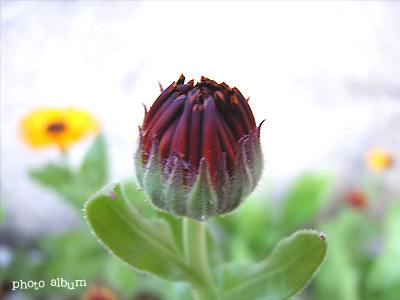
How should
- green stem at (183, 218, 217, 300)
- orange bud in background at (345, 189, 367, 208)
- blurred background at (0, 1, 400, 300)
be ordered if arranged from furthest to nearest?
blurred background at (0, 1, 400, 300) → orange bud in background at (345, 189, 367, 208) → green stem at (183, 218, 217, 300)

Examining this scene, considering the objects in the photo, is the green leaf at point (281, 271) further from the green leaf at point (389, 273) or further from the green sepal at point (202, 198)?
the green leaf at point (389, 273)

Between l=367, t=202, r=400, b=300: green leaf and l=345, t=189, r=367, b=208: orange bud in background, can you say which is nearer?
l=367, t=202, r=400, b=300: green leaf

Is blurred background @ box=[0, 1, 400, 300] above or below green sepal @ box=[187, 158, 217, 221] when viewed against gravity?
above

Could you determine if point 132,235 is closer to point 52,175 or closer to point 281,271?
point 281,271

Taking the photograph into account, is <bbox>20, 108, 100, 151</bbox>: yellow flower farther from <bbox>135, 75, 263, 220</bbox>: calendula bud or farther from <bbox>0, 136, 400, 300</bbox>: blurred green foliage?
<bbox>135, 75, 263, 220</bbox>: calendula bud

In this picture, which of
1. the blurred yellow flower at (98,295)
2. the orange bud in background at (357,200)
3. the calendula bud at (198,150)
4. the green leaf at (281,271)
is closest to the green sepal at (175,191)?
the calendula bud at (198,150)

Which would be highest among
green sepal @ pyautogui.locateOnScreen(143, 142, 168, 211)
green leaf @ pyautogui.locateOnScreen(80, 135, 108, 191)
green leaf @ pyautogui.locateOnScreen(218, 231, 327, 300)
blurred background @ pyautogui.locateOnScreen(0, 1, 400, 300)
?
blurred background @ pyautogui.locateOnScreen(0, 1, 400, 300)

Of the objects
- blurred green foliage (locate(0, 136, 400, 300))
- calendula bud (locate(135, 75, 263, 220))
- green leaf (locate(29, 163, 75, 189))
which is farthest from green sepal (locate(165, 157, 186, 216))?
green leaf (locate(29, 163, 75, 189))
